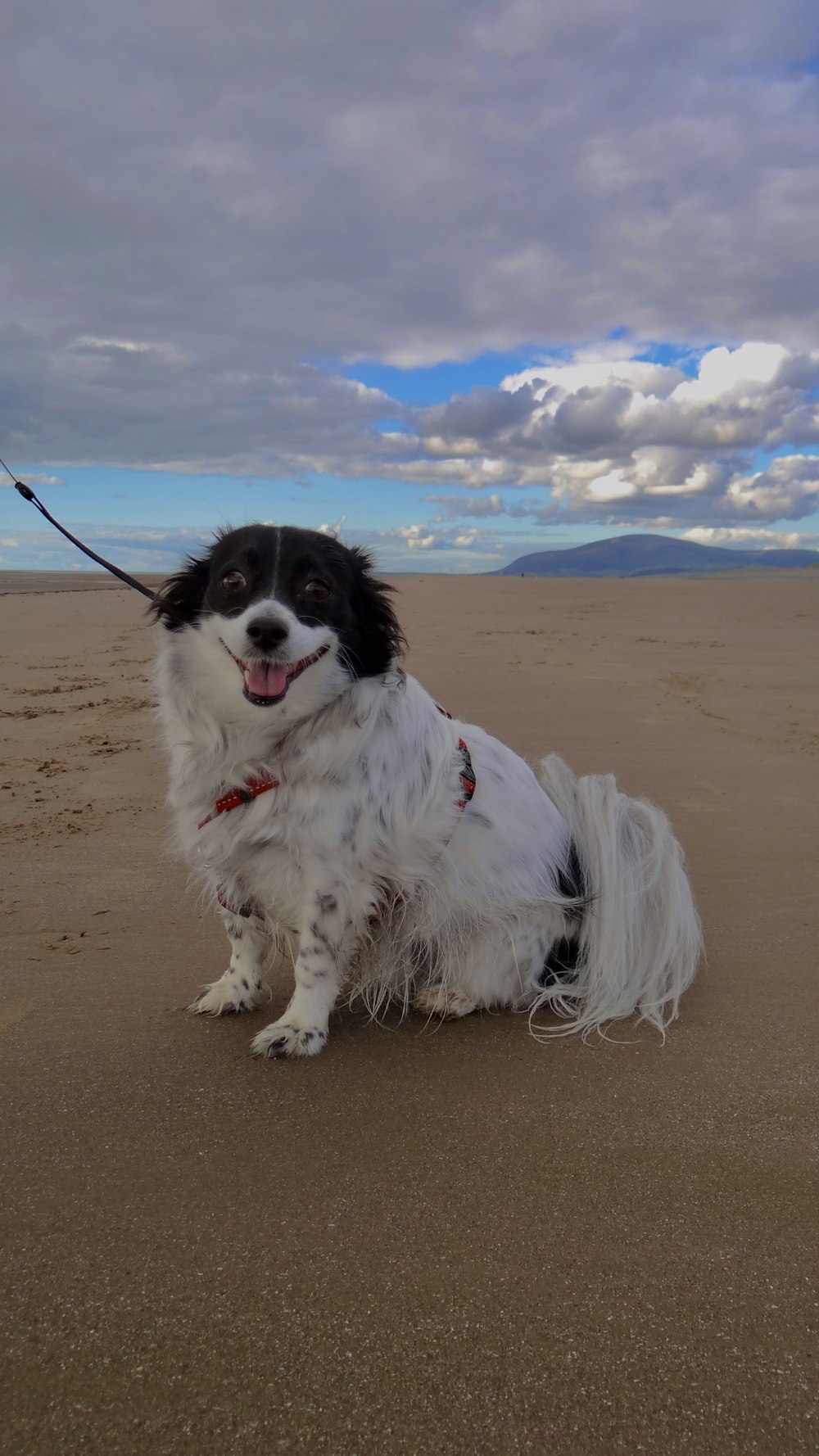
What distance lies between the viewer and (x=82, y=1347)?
1.39m

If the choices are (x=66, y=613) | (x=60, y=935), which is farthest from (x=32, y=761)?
(x=66, y=613)

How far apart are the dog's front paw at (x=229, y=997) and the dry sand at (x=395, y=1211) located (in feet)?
0.18

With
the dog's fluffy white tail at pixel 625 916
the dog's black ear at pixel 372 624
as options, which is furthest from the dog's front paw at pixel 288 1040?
the dog's black ear at pixel 372 624

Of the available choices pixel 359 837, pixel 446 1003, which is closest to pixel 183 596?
pixel 359 837

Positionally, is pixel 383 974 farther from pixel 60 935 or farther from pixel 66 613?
pixel 66 613

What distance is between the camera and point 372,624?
110 inches

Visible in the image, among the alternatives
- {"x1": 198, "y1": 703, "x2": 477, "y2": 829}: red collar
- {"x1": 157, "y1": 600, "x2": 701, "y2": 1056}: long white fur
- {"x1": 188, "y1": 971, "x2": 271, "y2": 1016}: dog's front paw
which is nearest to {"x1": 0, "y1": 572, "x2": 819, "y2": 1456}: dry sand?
{"x1": 188, "y1": 971, "x2": 271, "y2": 1016}: dog's front paw

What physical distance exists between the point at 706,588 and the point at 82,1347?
59.0 feet

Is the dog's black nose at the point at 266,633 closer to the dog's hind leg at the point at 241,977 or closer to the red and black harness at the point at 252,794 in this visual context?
the red and black harness at the point at 252,794

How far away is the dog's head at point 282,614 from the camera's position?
8.16 ft

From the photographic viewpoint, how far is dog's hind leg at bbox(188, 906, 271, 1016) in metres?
2.68

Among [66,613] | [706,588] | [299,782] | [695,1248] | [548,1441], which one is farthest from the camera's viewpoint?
[706,588]

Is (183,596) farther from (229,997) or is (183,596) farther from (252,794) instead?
(229,997)

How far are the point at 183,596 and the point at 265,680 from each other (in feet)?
1.73
